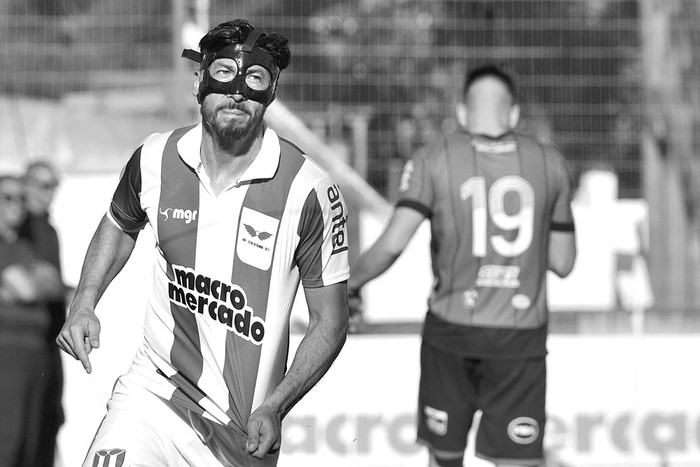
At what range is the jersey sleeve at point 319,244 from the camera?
3818 mm

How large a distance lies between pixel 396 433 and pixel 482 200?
6.29 ft

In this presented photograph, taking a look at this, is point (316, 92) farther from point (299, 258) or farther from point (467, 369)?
point (299, 258)

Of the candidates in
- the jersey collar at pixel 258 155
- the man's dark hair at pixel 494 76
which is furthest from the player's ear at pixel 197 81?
the man's dark hair at pixel 494 76

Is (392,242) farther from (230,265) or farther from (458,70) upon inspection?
(458,70)

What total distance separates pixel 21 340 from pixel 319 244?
3.61 metres

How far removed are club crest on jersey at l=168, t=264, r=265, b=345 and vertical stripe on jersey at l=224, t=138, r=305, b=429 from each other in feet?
0.06

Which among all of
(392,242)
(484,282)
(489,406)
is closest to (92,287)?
(392,242)

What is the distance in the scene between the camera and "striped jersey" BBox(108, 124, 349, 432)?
12.5 feet

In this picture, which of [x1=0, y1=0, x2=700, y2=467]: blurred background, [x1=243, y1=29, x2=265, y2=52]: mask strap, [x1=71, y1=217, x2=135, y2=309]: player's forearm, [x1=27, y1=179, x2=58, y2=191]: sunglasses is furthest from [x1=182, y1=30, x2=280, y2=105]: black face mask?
[x1=0, y1=0, x2=700, y2=467]: blurred background

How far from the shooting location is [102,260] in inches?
155

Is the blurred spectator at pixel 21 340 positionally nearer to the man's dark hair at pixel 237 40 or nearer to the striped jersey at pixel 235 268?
the striped jersey at pixel 235 268

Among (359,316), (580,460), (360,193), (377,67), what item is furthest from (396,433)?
(377,67)

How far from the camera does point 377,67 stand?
415 inches

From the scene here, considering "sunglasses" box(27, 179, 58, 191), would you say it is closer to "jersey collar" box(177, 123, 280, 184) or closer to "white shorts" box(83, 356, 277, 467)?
"jersey collar" box(177, 123, 280, 184)
